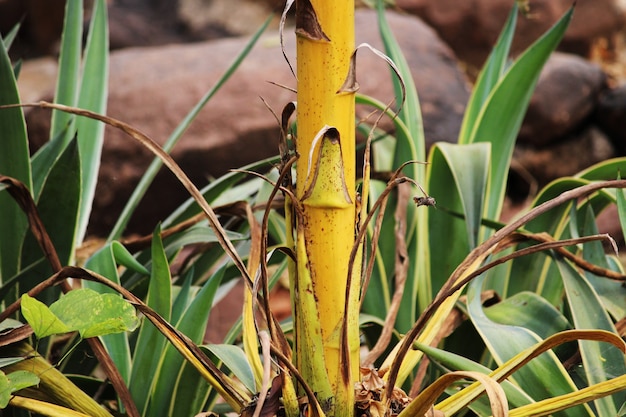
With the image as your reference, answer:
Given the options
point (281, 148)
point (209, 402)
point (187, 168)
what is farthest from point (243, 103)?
point (281, 148)

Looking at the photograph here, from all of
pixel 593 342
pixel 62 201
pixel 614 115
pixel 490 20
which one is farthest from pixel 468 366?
pixel 490 20

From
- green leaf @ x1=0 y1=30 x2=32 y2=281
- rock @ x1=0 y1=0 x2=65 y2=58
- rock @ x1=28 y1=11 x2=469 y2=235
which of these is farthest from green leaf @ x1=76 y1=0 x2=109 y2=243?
rock @ x1=0 y1=0 x2=65 y2=58

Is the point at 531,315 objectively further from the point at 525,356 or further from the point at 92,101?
the point at 92,101

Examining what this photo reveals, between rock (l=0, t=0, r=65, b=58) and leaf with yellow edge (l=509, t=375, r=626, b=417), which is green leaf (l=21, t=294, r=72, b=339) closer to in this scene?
leaf with yellow edge (l=509, t=375, r=626, b=417)

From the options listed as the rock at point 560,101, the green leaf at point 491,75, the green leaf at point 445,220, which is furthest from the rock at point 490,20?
the green leaf at point 445,220

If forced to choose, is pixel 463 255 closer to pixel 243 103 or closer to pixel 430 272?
pixel 430 272

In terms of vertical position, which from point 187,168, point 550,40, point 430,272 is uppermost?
point 550,40
